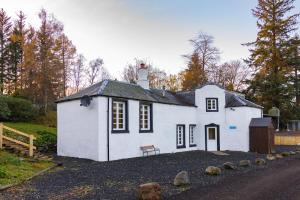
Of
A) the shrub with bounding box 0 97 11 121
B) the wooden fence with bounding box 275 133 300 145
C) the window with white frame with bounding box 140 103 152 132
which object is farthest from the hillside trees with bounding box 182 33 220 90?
the shrub with bounding box 0 97 11 121

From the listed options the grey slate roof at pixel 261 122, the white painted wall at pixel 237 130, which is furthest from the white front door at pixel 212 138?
the grey slate roof at pixel 261 122

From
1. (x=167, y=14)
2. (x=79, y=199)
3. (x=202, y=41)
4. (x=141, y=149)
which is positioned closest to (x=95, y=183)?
(x=79, y=199)

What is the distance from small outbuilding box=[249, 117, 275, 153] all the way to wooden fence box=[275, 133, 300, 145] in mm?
8392

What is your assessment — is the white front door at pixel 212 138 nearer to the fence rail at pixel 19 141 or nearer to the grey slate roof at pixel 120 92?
the grey slate roof at pixel 120 92

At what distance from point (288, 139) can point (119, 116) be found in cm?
2149

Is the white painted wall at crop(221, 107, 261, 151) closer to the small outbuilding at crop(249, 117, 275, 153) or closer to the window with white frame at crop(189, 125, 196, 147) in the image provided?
the small outbuilding at crop(249, 117, 275, 153)

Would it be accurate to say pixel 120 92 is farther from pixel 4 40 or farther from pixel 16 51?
pixel 4 40

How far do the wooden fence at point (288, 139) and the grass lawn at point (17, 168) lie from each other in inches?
995

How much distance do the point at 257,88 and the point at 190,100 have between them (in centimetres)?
1466

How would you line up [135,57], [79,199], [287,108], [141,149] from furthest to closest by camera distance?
[135,57]
[287,108]
[141,149]
[79,199]

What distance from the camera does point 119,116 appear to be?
18500mm

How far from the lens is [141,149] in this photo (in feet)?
64.5

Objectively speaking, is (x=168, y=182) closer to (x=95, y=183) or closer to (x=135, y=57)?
(x=95, y=183)

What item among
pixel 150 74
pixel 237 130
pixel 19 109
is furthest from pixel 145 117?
pixel 150 74
